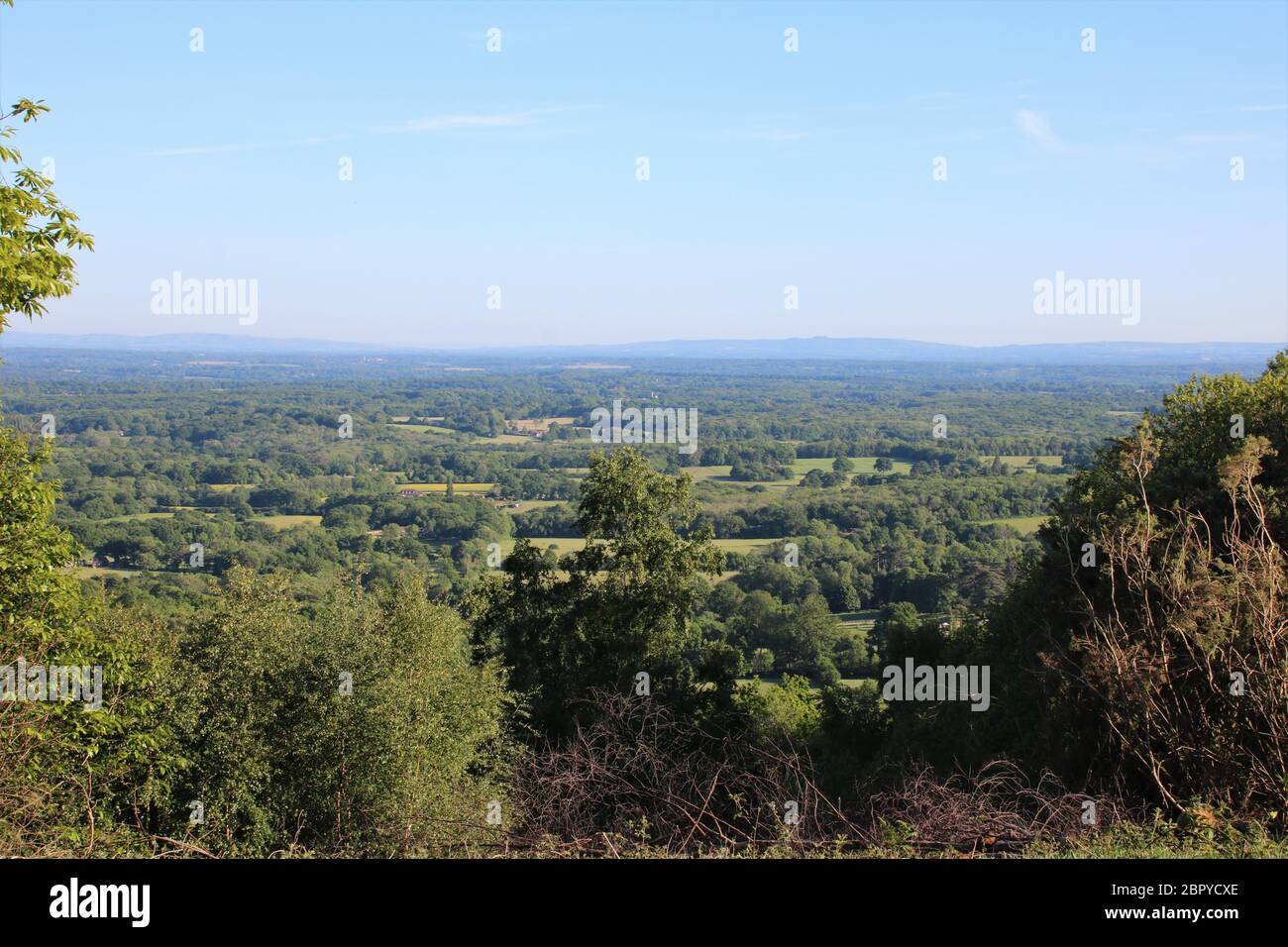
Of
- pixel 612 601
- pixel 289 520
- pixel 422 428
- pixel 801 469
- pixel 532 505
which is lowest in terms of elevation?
pixel 289 520

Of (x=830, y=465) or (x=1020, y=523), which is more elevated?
(x=830, y=465)

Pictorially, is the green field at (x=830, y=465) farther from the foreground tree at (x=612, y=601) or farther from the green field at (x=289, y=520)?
the foreground tree at (x=612, y=601)

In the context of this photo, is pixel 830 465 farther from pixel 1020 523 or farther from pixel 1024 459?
pixel 1020 523

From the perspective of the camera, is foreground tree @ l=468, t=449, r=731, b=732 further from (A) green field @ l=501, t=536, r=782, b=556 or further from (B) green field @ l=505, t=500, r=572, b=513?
(B) green field @ l=505, t=500, r=572, b=513

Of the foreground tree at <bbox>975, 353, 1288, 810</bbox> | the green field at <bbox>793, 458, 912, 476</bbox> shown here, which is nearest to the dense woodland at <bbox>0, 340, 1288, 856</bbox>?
the foreground tree at <bbox>975, 353, 1288, 810</bbox>

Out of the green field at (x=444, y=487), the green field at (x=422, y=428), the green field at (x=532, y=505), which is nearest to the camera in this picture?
the green field at (x=532, y=505)

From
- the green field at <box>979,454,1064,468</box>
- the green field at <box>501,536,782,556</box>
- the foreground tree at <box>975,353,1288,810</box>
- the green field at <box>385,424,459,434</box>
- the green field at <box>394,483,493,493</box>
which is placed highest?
the foreground tree at <box>975,353,1288,810</box>

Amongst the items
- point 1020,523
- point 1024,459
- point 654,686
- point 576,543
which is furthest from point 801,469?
point 654,686

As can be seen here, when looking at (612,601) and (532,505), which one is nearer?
(612,601)

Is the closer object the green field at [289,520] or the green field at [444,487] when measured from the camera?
the green field at [289,520]

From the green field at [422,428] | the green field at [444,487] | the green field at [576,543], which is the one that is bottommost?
the green field at [576,543]

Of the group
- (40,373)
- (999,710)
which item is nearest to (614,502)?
(999,710)

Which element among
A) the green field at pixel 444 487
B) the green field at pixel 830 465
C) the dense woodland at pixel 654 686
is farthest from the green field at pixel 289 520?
the green field at pixel 830 465
